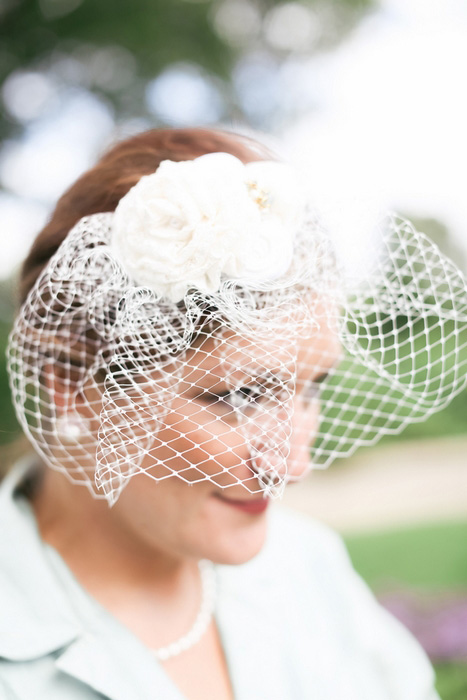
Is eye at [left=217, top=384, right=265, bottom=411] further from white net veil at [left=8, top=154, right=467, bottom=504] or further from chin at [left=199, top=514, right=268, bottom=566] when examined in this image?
chin at [left=199, top=514, right=268, bottom=566]

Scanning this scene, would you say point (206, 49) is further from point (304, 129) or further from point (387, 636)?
point (387, 636)

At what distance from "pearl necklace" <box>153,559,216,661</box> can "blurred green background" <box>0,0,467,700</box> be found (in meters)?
2.01

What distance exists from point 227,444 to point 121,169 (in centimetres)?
63

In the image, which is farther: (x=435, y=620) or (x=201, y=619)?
(x=435, y=620)

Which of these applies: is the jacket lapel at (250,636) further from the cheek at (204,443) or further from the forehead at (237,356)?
the forehead at (237,356)

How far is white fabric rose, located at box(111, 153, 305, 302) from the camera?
3.74 feet

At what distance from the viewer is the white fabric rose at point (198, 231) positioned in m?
1.14

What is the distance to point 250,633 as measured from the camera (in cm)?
162

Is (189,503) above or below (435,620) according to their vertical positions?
above

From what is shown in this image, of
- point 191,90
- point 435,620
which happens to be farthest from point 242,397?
point 191,90

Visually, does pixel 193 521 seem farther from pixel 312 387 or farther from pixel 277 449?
pixel 312 387

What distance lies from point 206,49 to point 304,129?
4.16 ft

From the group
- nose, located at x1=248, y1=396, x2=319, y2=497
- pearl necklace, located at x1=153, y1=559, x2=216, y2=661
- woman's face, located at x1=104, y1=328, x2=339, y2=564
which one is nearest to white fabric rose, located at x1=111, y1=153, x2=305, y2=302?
woman's face, located at x1=104, y1=328, x2=339, y2=564

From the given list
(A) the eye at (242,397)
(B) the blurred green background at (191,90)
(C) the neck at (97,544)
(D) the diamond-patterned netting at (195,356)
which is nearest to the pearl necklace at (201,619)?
(C) the neck at (97,544)
